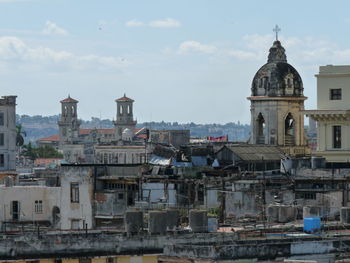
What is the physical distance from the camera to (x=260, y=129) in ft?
364

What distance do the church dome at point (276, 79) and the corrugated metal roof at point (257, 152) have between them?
1071cm

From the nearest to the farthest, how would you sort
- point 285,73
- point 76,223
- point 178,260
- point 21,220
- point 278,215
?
1. point 178,260
2. point 278,215
3. point 76,223
4. point 21,220
5. point 285,73

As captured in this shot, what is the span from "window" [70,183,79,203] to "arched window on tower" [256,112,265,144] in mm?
26848

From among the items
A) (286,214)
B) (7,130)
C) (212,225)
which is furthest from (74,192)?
(7,130)

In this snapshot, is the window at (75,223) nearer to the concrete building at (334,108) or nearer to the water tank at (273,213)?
the concrete building at (334,108)

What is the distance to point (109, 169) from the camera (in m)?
85.8

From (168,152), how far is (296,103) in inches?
601

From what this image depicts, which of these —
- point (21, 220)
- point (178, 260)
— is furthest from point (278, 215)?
point (21, 220)

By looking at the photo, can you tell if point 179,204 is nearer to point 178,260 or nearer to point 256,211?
point 256,211

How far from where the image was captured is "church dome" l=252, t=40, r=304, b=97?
10862 cm

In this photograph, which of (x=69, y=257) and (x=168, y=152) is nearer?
(x=69, y=257)

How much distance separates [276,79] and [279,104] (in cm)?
166

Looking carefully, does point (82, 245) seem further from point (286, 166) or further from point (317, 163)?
point (286, 166)

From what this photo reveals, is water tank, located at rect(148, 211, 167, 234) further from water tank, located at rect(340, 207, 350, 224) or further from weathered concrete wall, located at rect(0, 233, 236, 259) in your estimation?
water tank, located at rect(340, 207, 350, 224)
